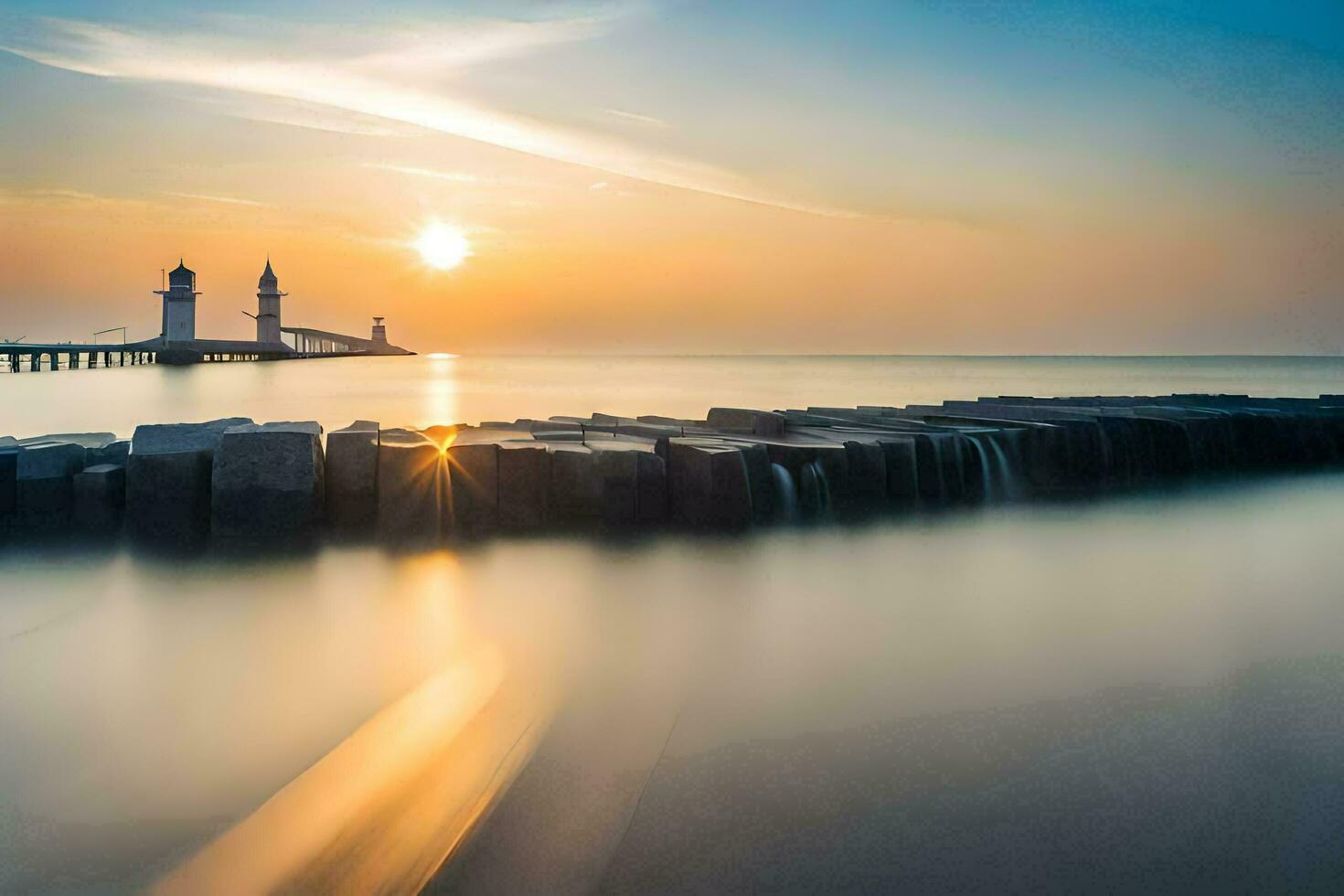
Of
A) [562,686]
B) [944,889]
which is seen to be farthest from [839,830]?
[562,686]

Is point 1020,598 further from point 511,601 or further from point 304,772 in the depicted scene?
point 304,772

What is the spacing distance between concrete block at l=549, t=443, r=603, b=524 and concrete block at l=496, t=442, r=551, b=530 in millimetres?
72

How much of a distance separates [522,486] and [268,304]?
402 feet

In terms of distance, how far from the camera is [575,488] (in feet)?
22.6

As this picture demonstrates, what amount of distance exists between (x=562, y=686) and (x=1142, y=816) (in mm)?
2037

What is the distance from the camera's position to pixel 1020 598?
208 inches

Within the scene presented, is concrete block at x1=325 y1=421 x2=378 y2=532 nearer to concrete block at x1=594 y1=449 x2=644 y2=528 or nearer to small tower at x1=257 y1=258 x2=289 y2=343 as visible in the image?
concrete block at x1=594 y1=449 x2=644 y2=528

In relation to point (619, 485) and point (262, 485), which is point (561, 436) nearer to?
point (619, 485)

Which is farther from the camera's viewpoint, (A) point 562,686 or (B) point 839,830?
(A) point 562,686

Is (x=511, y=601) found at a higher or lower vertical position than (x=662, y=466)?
lower

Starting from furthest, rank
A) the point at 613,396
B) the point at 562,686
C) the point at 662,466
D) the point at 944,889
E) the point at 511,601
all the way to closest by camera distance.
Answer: the point at 613,396
the point at 662,466
the point at 511,601
the point at 562,686
the point at 944,889

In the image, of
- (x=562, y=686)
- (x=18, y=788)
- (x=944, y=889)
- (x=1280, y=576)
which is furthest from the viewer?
(x=1280, y=576)

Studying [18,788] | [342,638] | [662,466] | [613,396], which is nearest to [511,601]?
[342,638]

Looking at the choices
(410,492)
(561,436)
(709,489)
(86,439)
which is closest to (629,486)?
(709,489)
